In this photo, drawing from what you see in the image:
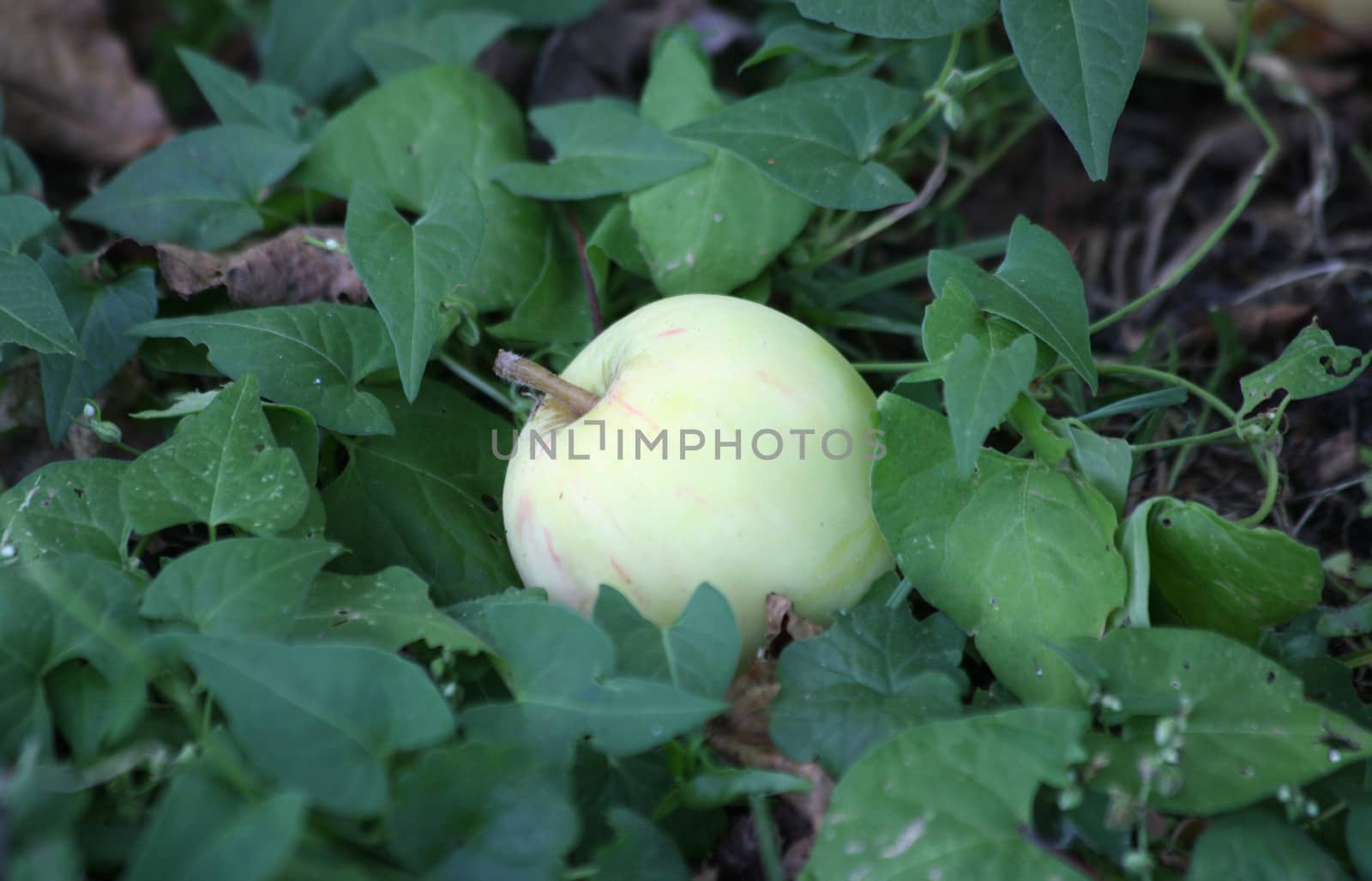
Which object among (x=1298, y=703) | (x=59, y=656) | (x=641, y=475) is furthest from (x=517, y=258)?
(x=1298, y=703)

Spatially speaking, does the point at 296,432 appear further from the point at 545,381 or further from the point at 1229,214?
the point at 1229,214

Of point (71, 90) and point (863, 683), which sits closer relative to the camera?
point (863, 683)

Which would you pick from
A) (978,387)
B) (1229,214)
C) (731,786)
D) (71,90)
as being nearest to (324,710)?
(731,786)

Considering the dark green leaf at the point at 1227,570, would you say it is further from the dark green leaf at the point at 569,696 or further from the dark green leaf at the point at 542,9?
the dark green leaf at the point at 542,9

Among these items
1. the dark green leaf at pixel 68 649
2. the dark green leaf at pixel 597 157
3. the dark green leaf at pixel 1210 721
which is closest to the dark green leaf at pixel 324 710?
the dark green leaf at pixel 68 649

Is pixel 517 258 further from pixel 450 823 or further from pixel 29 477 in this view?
pixel 450 823
